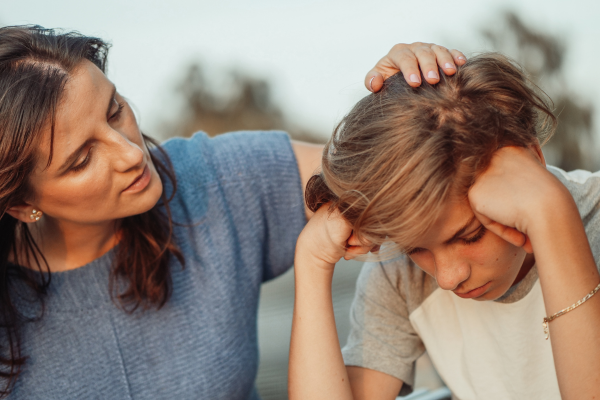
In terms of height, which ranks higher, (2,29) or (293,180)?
(2,29)

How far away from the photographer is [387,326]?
1.50m

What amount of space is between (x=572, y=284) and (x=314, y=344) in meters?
0.62

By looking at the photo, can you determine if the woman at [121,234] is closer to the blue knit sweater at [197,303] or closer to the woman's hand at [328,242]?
the blue knit sweater at [197,303]

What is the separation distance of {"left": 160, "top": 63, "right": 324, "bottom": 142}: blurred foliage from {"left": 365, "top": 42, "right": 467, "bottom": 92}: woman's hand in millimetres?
7845

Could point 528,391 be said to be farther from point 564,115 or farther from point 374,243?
point 564,115

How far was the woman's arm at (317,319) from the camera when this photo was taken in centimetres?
133

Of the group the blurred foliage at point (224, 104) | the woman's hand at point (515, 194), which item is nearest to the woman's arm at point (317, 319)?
the woman's hand at point (515, 194)

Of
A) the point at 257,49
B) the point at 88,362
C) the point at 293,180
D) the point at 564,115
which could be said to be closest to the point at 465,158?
the point at 293,180

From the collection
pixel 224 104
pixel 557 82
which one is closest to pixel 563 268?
pixel 557 82

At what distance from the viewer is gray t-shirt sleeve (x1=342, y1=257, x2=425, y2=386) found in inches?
57.9

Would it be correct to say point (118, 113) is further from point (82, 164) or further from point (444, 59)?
point (444, 59)

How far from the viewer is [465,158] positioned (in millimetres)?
1077

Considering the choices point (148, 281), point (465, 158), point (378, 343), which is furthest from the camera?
point (148, 281)

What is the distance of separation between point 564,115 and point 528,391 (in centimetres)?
208
